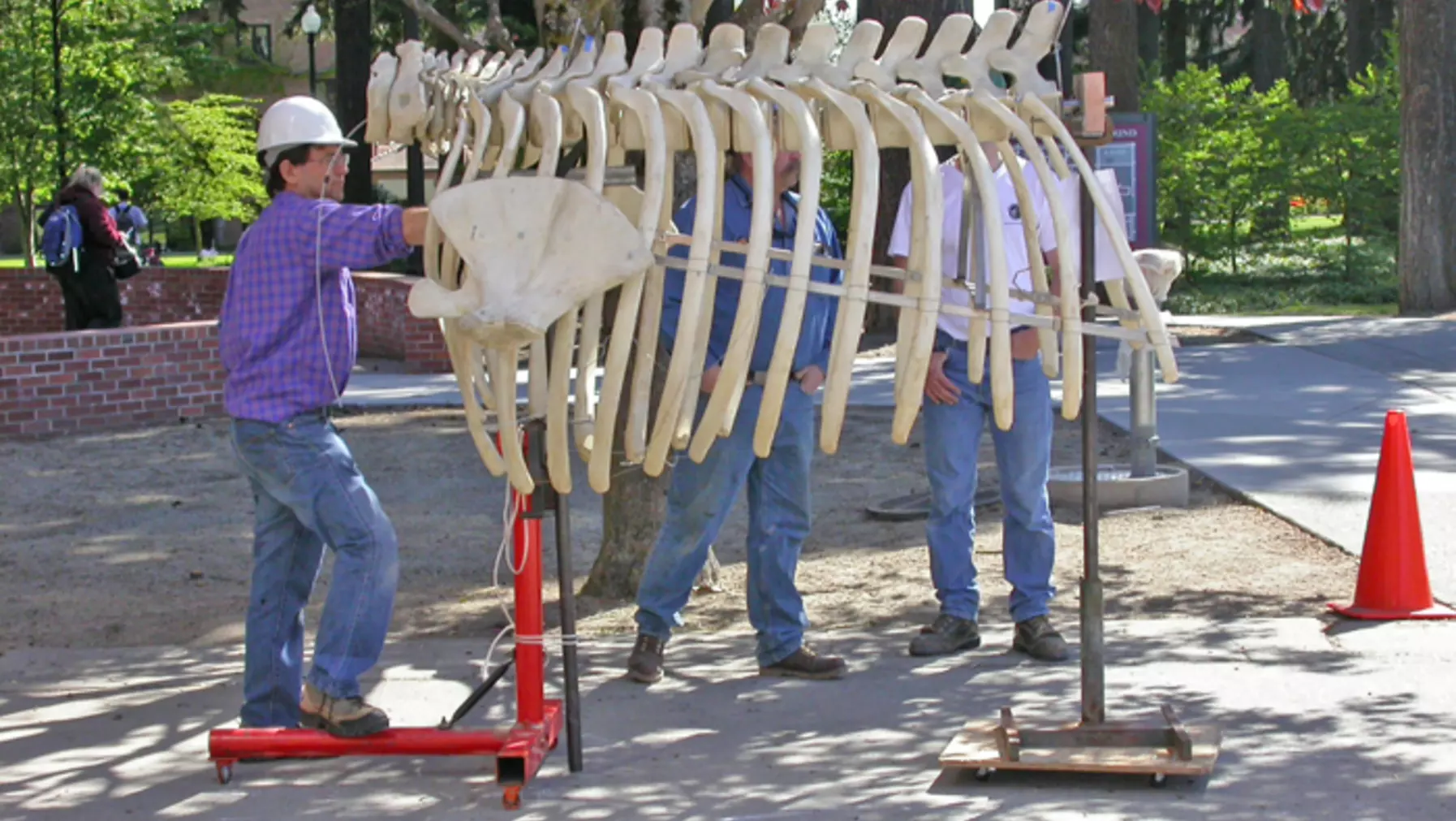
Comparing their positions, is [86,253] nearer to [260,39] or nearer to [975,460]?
[975,460]

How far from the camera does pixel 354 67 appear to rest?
90.5ft

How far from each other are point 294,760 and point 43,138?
1894cm

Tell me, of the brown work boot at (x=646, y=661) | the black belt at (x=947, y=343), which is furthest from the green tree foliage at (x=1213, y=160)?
the brown work boot at (x=646, y=661)

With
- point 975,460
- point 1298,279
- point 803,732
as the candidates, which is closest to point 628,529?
point 975,460

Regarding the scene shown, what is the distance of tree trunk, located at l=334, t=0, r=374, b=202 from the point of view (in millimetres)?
27062

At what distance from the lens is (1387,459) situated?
682 cm

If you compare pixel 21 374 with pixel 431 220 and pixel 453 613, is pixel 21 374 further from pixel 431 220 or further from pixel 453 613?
pixel 431 220

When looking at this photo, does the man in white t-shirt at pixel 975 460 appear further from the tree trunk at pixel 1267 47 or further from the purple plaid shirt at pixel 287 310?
the tree trunk at pixel 1267 47

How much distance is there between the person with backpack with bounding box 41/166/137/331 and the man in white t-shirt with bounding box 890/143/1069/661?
981 centimetres

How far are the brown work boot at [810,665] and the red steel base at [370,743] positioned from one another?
120 cm

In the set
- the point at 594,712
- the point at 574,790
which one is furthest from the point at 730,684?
the point at 574,790

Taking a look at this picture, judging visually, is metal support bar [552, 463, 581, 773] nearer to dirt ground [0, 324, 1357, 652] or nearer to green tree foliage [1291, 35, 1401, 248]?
dirt ground [0, 324, 1357, 652]

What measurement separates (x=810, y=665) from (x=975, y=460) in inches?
37.0

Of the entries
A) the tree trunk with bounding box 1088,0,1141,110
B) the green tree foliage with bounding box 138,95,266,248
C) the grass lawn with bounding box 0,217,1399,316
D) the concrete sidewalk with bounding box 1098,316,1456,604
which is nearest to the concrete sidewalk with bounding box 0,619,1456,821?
the concrete sidewalk with bounding box 1098,316,1456,604
